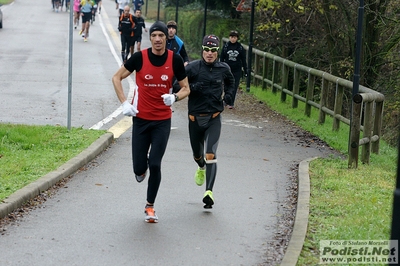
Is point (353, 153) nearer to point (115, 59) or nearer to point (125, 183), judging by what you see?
point (125, 183)

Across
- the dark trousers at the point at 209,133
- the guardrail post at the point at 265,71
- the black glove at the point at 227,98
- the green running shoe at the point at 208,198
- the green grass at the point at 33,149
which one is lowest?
the guardrail post at the point at 265,71

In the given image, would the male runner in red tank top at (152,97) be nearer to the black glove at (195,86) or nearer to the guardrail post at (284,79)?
the black glove at (195,86)

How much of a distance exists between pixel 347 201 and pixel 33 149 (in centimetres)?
484

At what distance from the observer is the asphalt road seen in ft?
22.8

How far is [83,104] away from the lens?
56.6 feet

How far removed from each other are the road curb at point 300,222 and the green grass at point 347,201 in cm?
5

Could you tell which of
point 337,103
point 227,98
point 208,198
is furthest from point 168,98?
point 337,103

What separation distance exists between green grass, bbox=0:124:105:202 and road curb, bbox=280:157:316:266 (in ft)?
9.76

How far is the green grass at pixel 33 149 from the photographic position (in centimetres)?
935

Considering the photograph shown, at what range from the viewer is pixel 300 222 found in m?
7.74

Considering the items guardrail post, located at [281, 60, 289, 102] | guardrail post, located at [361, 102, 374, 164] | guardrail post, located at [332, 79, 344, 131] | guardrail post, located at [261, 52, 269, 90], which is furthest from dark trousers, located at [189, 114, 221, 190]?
guardrail post, located at [261, 52, 269, 90]

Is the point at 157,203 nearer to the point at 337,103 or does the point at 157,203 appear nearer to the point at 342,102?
the point at 337,103

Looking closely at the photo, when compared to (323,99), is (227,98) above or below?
above

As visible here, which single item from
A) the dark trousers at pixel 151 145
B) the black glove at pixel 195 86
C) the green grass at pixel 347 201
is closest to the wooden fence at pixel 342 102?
the green grass at pixel 347 201
